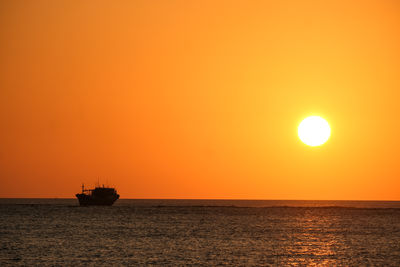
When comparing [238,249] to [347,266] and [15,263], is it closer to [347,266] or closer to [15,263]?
[347,266]

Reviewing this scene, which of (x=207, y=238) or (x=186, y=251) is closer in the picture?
(x=186, y=251)

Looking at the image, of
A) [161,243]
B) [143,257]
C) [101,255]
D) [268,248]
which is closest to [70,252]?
[101,255]

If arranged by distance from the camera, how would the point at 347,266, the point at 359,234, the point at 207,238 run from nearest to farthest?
1. the point at 347,266
2. the point at 207,238
3. the point at 359,234

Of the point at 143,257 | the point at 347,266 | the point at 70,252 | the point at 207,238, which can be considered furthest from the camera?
the point at 207,238

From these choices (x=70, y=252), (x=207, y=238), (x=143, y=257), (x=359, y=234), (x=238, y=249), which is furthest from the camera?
(x=359, y=234)

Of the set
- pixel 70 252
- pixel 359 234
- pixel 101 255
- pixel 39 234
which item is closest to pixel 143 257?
pixel 101 255

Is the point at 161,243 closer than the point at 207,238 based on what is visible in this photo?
Yes

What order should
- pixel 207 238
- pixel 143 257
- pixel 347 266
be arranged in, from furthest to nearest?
1. pixel 207 238
2. pixel 143 257
3. pixel 347 266

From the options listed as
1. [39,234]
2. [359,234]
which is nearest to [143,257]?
[39,234]

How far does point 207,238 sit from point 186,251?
19709 mm

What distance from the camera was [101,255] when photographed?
69.4m

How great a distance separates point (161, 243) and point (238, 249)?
12.6m

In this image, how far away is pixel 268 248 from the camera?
7925 centimetres

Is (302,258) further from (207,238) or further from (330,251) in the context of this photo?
(207,238)
